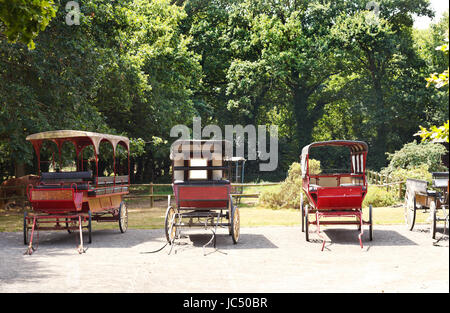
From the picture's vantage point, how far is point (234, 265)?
9.60 m

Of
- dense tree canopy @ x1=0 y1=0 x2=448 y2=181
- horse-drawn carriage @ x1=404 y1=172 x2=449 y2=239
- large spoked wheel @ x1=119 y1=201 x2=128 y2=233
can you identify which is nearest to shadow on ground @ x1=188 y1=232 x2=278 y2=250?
large spoked wheel @ x1=119 y1=201 x2=128 y2=233

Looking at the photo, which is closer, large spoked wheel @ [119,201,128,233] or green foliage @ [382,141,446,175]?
large spoked wheel @ [119,201,128,233]

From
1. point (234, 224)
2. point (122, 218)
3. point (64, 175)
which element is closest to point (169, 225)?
point (234, 224)

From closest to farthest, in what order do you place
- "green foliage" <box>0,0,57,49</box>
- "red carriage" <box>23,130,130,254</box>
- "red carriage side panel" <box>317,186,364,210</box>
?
"green foliage" <box>0,0,57,49</box>
"red carriage side panel" <box>317,186,364,210</box>
"red carriage" <box>23,130,130,254</box>

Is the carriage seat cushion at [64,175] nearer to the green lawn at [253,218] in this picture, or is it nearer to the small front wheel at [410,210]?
the green lawn at [253,218]

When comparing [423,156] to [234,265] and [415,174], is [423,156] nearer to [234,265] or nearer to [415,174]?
[415,174]

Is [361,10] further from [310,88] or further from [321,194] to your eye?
[321,194]

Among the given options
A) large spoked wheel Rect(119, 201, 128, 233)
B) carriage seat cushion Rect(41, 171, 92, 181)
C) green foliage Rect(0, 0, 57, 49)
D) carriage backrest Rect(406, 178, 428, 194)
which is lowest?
large spoked wheel Rect(119, 201, 128, 233)

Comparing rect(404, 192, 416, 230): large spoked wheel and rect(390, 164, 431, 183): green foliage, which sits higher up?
rect(390, 164, 431, 183): green foliage

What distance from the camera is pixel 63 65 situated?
20.4 metres

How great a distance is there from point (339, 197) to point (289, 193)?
10.2 m

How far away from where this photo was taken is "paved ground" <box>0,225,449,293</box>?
7.81m

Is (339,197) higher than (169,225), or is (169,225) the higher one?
(339,197)

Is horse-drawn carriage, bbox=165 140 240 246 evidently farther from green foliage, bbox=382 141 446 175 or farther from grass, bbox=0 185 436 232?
green foliage, bbox=382 141 446 175
